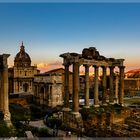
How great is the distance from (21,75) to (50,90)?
1920cm

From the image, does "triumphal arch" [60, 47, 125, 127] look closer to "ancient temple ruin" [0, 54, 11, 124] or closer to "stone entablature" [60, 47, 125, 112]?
"stone entablature" [60, 47, 125, 112]

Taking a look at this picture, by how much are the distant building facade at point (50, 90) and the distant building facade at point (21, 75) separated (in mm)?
14390

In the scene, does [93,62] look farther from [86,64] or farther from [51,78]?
[51,78]

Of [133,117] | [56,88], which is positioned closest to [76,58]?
[133,117]

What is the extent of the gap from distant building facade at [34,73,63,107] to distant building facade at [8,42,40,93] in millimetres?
14390

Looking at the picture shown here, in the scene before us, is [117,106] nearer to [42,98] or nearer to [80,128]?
[80,128]

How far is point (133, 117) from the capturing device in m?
34.0

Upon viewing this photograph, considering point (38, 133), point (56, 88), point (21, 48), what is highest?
point (21, 48)

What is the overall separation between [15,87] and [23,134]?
5207 centimetres

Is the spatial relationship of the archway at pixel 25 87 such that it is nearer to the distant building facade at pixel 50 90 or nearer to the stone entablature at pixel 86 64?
the distant building facade at pixel 50 90

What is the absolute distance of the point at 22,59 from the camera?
76188 mm

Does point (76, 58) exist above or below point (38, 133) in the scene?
above

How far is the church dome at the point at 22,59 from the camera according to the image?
249ft

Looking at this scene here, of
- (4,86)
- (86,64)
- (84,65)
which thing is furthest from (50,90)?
(4,86)
